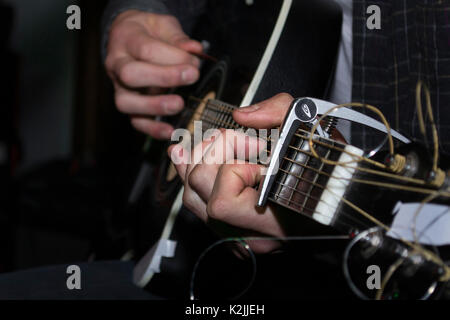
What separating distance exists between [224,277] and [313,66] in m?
0.29

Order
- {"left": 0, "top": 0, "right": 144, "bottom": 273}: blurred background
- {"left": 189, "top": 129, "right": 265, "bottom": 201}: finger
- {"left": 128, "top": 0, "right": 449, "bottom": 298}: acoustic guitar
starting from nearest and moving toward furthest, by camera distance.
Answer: {"left": 128, "top": 0, "right": 449, "bottom": 298}: acoustic guitar
{"left": 189, "top": 129, "right": 265, "bottom": 201}: finger
{"left": 0, "top": 0, "right": 144, "bottom": 273}: blurred background

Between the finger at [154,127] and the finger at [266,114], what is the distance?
374mm

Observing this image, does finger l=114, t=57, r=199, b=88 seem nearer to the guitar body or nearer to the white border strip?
the guitar body

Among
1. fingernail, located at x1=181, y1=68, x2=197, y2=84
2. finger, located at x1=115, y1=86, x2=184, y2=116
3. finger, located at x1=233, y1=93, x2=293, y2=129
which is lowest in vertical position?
finger, located at x1=115, y1=86, x2=184, y2=116

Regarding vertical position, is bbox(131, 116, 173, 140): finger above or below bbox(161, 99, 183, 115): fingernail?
below

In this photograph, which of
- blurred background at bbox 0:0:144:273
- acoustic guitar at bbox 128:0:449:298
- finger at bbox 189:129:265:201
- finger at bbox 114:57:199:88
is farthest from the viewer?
blurred background at bbox 0:0:144:273

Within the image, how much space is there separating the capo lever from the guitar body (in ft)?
0.33

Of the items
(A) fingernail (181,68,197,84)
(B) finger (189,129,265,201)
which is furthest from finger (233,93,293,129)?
(A) fingernail (181,68,197,84)

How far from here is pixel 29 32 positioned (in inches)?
82.0

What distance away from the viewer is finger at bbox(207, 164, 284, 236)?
0.45m

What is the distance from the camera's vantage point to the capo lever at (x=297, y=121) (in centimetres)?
39

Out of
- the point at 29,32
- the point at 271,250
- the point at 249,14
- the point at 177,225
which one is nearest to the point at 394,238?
the point at 271,250

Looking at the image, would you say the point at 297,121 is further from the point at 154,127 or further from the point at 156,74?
the point at 154,127

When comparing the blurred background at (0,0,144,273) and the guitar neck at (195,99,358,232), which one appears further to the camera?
the blurred background at (0,0,144,273)
